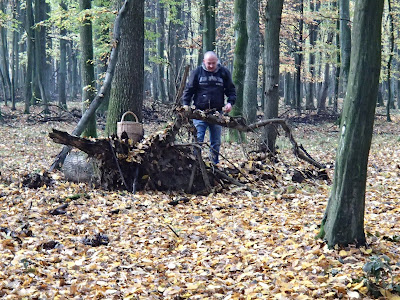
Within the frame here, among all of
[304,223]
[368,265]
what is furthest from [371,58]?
[304,223]

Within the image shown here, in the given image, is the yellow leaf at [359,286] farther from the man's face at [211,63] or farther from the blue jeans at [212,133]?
the man's face at [211,63]

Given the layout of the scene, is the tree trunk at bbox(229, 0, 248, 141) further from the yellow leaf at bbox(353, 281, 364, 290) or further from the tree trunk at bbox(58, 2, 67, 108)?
the tree trunk at bbox(58, 2, 67, 108)

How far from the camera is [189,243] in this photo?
5.33 m

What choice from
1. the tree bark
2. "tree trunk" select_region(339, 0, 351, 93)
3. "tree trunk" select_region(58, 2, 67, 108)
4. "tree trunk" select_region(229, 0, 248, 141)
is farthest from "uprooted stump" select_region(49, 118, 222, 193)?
"tree trunk" select_region(58, 2, 67, 108)

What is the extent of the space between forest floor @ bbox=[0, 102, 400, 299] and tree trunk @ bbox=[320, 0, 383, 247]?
26cm

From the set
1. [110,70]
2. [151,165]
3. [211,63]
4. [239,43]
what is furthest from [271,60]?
[239,43]

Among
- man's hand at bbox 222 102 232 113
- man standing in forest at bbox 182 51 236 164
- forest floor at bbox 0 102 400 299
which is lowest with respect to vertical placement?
forest floor at bbox 0 102 400 299

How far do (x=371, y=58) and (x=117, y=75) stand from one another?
5977mm

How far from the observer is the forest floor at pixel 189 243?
396cm

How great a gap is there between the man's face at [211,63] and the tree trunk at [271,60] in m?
1.59

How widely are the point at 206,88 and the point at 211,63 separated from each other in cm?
47

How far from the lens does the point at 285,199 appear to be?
7.05m

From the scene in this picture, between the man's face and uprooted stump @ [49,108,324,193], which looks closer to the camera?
uprooted stump @ [49,108,324,193]

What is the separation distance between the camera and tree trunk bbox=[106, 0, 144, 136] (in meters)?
8.80
